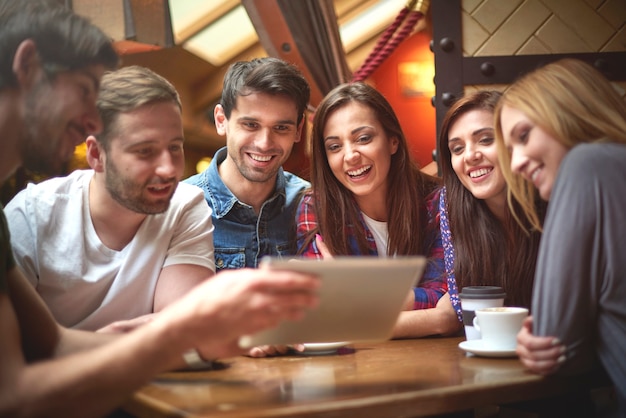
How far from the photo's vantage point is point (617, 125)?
4.99ft

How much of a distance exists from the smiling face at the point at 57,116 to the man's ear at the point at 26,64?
20 mm

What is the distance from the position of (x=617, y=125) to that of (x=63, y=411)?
1.20 m

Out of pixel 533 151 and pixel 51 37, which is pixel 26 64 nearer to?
pixel 51 37

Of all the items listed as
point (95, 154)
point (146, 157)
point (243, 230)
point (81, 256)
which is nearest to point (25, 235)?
point (81, 256)

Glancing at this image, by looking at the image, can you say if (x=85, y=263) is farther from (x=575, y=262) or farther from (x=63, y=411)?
(x=575, y=262)

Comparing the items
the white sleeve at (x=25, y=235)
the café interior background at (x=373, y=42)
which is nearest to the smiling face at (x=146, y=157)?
the white sleeve at (x=25, y=235)

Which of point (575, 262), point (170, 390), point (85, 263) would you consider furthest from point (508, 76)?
point (170, 390)

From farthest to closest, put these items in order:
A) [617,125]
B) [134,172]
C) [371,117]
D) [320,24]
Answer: [320,24] → [371,117] → [134,172] → [617,125]

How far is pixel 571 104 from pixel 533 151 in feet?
0.40

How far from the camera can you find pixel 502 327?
1657mm

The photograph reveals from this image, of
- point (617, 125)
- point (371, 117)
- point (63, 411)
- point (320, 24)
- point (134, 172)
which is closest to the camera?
point (63, 411)

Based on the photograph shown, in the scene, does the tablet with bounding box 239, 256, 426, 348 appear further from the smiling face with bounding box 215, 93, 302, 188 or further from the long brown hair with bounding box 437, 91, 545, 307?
the smiling face with bounding box 215, 93, 302, 188

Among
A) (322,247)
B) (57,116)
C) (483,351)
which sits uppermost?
(57,116)

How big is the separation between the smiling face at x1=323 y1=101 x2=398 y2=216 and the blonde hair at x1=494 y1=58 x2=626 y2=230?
1.01 meters
